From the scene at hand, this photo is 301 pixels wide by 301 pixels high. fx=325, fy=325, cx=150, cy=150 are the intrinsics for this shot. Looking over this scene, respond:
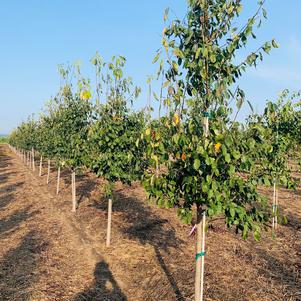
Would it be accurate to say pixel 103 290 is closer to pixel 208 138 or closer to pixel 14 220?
pixel 208 138

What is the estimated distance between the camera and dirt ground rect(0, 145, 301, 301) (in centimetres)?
816

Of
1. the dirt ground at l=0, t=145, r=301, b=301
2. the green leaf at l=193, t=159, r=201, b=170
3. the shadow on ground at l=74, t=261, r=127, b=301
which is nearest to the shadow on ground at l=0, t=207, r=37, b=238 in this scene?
the dirt ground at l=0, t=145, r=301, b=301

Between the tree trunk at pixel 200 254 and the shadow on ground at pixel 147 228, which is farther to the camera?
the shadow on ground at pixel 147 228

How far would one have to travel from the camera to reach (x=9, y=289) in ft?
27.7

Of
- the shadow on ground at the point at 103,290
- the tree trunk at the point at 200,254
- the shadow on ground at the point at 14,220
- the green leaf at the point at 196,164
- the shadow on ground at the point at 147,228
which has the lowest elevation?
the shadow on ground at the point at 103,290

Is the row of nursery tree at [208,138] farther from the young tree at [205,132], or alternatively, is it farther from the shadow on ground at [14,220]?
the shadow on ground at [14,220]

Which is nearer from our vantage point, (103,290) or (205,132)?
(205,132)

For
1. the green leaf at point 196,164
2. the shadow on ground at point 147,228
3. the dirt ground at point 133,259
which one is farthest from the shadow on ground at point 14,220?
the green leaf at point 196,164

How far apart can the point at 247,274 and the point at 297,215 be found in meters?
8.29

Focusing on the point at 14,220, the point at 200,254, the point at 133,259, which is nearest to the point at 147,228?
the point at 133,259

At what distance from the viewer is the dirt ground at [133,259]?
816 centimetres

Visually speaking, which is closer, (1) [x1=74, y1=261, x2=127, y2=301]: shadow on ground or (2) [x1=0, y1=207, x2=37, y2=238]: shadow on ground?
(1) [x1=74, y1=261, x2=127, y2=301]: shadow on ground

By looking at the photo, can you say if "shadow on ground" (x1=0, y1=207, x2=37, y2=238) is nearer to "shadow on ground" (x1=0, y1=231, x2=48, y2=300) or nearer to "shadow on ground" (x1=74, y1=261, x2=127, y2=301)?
"shadow on ground" (x1=0, y1=231, x2=48, y2=300)

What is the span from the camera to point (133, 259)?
10391 mm
